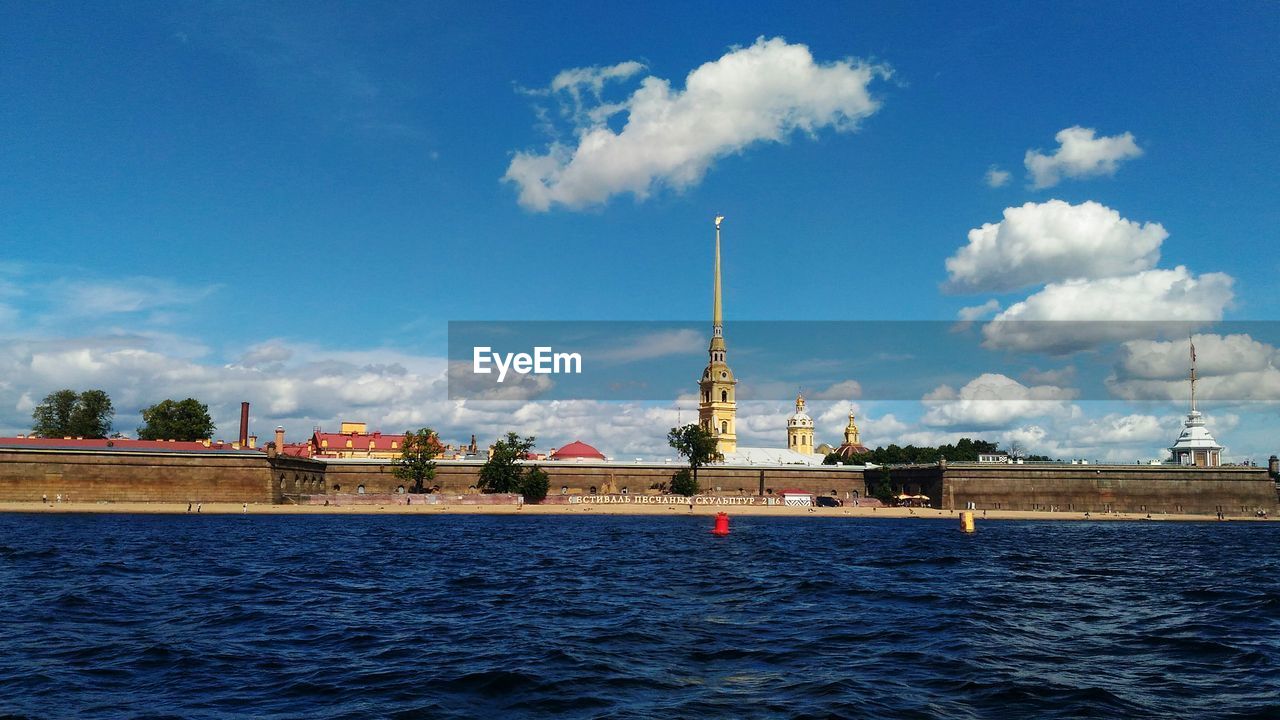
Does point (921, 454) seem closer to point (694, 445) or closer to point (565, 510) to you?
point (694, 445)

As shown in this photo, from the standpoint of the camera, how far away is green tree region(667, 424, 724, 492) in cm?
9225

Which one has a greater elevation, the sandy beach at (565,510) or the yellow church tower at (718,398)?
the yellow church tower at (718,398)

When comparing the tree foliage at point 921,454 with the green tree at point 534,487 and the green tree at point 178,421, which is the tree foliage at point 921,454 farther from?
the green tree at point 178,421

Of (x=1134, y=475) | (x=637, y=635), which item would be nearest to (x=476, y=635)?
(x=637, y=635)

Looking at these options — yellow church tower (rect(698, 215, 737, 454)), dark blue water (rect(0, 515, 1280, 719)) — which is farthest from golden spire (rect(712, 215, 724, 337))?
dark blue water (rect(0, 515, 1280, 719))

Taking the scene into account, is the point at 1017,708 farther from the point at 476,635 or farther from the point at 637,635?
the point at 476,635

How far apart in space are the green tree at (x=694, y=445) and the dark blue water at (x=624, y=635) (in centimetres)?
5705

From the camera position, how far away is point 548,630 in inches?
680

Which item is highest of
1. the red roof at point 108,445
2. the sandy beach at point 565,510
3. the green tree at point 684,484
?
the red roof at point 108,445

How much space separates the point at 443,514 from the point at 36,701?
65.2m

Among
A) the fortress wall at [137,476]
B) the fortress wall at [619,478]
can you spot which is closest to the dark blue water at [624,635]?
the fortress wall at [137,476]

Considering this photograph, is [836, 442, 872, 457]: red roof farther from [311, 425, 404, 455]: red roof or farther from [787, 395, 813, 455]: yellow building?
[311, 425, 404, 455]: red roof

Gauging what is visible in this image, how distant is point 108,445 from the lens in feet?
242

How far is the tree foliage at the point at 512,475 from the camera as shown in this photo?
8375 cm
